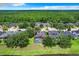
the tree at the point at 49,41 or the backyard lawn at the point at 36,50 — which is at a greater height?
the tree at the point at 49,41

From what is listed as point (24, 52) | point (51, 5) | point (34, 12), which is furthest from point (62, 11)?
point (24, 52)

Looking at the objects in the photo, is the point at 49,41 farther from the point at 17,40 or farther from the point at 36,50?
the point at 17,40

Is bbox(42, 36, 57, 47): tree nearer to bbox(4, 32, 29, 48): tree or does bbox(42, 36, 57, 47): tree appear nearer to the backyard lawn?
the backyard lawn

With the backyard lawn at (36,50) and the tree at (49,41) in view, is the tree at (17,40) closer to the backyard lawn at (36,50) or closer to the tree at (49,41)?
the backyard lawn at (36,50)

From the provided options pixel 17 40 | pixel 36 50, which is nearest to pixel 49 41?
pixel 36 50

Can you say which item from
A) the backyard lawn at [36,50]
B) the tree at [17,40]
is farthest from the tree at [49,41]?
the tree at [17,40]

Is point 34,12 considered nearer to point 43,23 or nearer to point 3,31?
point 43,23

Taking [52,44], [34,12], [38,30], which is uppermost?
[34,12]
